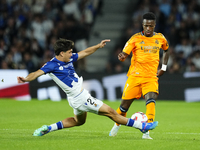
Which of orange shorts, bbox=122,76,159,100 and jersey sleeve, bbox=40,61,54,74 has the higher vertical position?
jersey sleeve, bbox=40,61,54,74

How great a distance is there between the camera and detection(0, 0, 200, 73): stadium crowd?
17172mm

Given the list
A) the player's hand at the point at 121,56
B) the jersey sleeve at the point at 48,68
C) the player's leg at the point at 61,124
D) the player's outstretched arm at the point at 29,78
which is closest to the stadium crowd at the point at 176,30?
the player's hand at the point at 121,56

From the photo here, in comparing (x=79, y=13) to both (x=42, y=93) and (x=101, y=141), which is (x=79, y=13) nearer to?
(x=42, y=93)

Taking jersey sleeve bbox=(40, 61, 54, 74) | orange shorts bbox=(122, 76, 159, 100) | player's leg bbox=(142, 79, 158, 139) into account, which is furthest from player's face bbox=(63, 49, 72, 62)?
player's leg bbox=(142, 79, 158, 139)

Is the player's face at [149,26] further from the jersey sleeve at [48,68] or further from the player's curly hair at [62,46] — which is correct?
the jersey sleeve at [48,68]

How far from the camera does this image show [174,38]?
1784 cm

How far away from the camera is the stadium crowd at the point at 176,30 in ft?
54.7

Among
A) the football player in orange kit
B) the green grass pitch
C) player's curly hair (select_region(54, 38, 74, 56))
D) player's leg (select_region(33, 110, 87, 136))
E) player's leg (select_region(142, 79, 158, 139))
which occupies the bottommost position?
the green grass pitch

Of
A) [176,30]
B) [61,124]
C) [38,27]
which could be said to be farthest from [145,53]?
[38,27]

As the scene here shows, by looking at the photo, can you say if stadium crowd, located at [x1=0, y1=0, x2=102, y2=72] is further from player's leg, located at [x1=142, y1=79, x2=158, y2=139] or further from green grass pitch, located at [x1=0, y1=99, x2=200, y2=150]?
player's leg, located at [x1=142, y1=79, x2=158, y2=139]

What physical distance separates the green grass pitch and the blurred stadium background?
249 centimetres

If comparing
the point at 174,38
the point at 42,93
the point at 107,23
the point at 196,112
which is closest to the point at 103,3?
the point at 107,23

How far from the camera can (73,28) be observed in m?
19.1

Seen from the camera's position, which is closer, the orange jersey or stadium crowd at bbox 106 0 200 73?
the orange jersey
